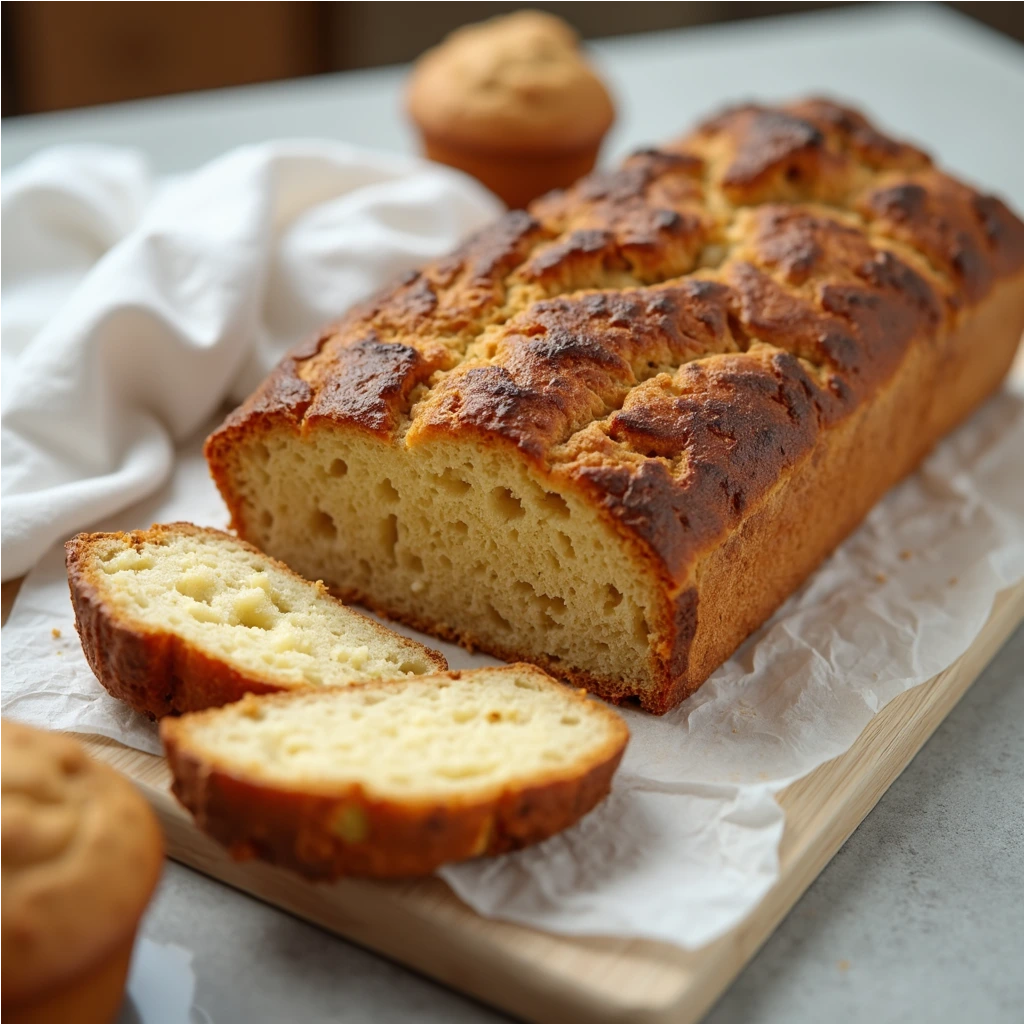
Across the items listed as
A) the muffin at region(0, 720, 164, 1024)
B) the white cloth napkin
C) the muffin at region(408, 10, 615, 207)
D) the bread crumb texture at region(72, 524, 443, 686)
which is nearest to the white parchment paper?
the white cloth napkin

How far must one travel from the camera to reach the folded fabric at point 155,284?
380 centimetres

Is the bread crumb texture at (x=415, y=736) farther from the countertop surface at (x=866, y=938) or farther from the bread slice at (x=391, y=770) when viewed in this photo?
the countertop surface at (x=866, y=938)

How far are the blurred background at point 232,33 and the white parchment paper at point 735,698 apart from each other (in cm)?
500

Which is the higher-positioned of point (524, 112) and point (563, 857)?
point (524, 112)

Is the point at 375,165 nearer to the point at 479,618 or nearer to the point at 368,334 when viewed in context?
the point at 368,334

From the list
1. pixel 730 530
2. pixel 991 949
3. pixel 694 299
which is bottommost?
pixel 991 949

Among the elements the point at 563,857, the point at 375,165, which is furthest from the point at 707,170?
the point at 563,857

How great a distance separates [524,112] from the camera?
5156mm

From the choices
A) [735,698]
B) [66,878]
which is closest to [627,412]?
[735,698]

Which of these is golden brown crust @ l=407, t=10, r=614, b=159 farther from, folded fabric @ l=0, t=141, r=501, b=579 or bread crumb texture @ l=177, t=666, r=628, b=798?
bread crumb texture @ l=177, t=666, r=628, b=798

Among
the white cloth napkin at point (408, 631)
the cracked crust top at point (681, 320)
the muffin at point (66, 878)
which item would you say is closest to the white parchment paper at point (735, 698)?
the white cloth napkin at point (408, 631)

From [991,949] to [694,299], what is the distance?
1.80 metres

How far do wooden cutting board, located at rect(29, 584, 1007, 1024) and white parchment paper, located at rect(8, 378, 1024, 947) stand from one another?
42 millimetres

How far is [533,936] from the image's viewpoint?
8.06ft
